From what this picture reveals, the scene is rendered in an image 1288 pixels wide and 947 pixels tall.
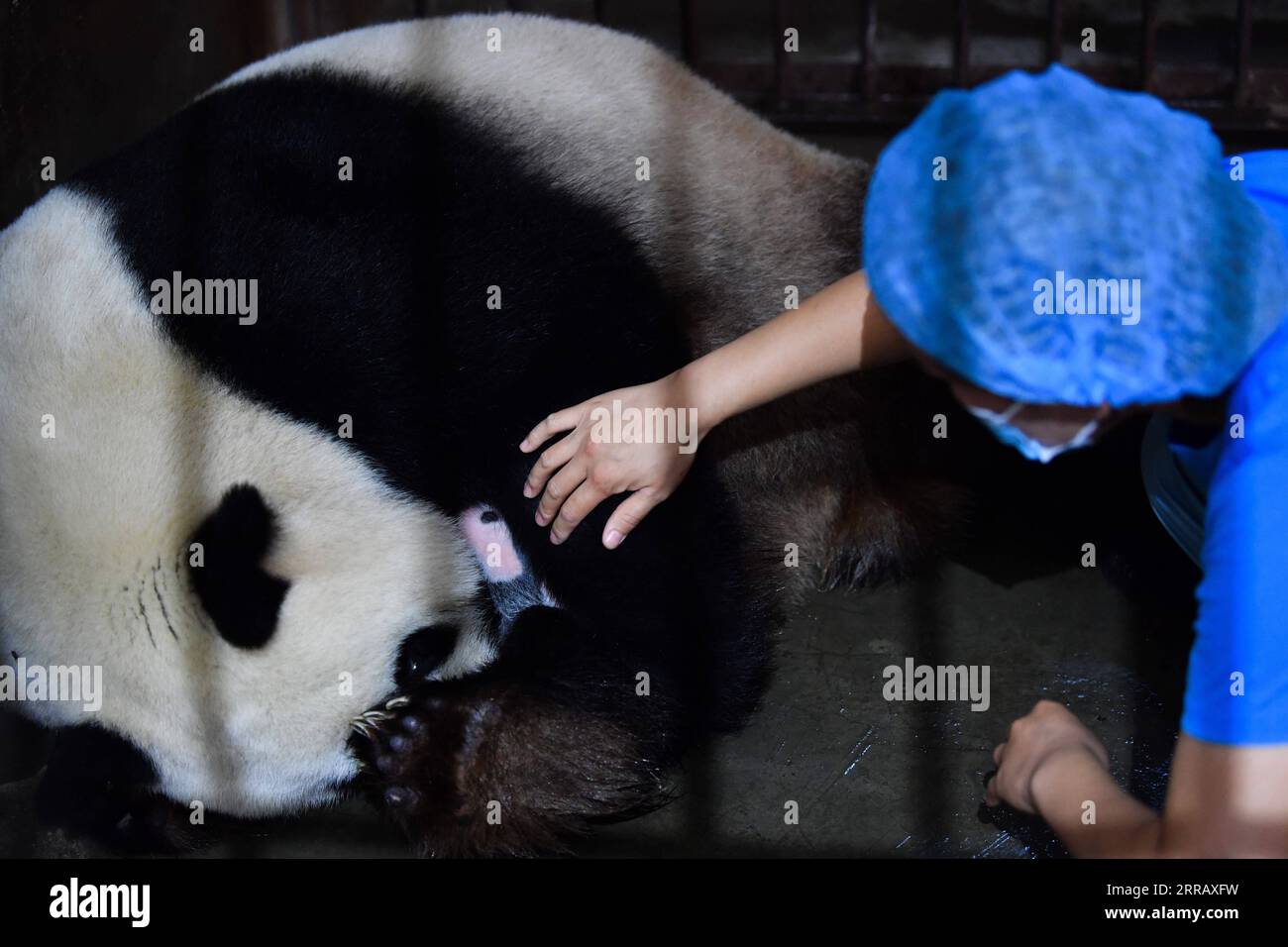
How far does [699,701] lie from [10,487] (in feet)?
3.73

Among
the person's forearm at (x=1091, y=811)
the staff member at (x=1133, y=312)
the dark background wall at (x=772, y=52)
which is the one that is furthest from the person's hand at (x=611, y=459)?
the dark background wall at (x=772, y=52)

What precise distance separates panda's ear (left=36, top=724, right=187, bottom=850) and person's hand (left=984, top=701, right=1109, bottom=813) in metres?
1.31

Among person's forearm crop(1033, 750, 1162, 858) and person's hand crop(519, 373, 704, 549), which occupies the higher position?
person's hand crop(519, 373, 704, 549)

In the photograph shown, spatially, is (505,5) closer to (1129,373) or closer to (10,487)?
(10,487)

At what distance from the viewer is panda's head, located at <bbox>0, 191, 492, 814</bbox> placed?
6.37 ft

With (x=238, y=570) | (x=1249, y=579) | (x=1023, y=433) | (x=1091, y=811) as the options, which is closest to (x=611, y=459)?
(x=238, y=570)

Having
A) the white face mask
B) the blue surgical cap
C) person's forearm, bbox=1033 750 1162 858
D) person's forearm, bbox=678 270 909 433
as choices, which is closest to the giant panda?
person's forearm, bbox=678 270 909 433

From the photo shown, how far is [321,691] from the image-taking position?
2.05m

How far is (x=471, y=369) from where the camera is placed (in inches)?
83.8

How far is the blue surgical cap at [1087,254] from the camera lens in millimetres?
1278

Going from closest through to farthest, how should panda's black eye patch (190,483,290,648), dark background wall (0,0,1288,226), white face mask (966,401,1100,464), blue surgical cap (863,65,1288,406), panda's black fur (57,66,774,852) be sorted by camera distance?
1. blue surgical cap (863,65,1288,406)
2. white face mask (966,401,1100,464)
3. panda's black eye patch (190,483,290,648)
4. panda's black fur (57,66,774,852)
5. dark background wall (0,0,1288,226)

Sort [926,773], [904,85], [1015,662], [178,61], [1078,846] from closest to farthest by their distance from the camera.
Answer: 1. [1078,846]
2. [926,773]
3. [1015,662]
4. [178,61]
5. [904,85]

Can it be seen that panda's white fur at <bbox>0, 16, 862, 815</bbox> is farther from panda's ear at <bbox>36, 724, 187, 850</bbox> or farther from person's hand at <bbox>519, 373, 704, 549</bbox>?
person's hand at <bbox>519, 373, 704, 549</bbox>
